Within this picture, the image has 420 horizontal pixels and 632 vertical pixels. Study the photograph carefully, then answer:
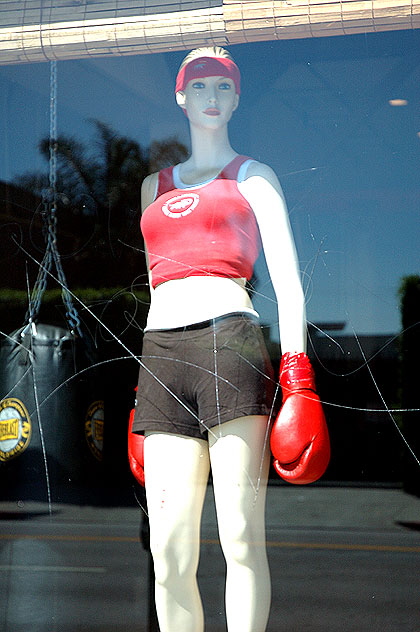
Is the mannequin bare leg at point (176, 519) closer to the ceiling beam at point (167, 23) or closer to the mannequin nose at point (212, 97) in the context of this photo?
the mannequin nose at point (212, 97)

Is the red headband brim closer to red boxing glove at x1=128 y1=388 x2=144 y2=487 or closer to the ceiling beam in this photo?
the ceiling beam

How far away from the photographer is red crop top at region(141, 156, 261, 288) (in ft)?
8.11

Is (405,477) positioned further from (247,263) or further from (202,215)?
(202,215)

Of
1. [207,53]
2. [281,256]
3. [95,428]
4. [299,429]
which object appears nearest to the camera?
[299,429]

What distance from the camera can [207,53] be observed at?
260 cm

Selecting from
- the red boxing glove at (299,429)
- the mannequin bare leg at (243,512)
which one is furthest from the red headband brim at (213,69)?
the mannequin bare leg at (243,512)

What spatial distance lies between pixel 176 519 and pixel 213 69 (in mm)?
1255

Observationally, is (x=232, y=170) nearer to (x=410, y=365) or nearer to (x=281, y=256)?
(x=281, y=256)

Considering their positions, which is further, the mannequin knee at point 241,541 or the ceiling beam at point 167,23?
the ceiling beam at point 167,23

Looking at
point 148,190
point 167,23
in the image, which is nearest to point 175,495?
point 148,190

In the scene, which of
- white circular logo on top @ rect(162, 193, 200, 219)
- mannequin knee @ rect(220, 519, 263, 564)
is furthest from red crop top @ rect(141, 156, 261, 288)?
mannequin knee @ rect(220, 519, 263, 564)

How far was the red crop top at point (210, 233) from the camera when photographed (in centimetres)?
247

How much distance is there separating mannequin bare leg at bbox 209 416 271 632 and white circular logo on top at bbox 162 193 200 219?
1.95 ft

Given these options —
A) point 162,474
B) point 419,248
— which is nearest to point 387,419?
point 419,248
